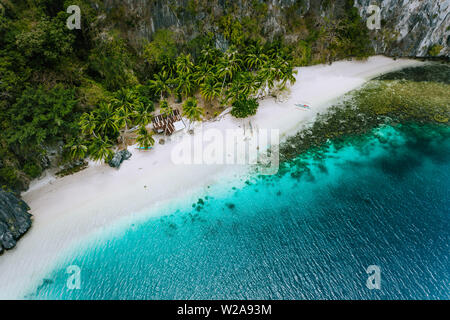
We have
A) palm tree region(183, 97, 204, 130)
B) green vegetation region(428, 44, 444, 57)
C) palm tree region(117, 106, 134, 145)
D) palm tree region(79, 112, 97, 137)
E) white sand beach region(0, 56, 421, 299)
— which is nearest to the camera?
white sand beach region(0, 56, 421, 299)

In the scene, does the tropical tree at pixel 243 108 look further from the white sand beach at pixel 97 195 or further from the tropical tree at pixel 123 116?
the tropical tree at pixel 123 116

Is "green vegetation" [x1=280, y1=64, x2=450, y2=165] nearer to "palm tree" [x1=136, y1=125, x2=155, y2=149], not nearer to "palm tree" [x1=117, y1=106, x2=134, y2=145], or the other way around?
"palm tree" [x1=136, y1=125, x2=155, y2=149]

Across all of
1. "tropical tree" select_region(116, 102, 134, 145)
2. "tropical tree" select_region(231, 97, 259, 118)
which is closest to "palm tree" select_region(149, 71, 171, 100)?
"tropical tree" select_region(116, 102, 134, 145)

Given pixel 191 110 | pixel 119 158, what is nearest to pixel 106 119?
pixel 119 158

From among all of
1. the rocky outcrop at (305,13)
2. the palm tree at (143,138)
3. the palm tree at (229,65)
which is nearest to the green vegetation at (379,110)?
the rocky outcrop at (305,13)

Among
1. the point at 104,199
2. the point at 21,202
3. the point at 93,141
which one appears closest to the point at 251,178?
the point at 104,199
